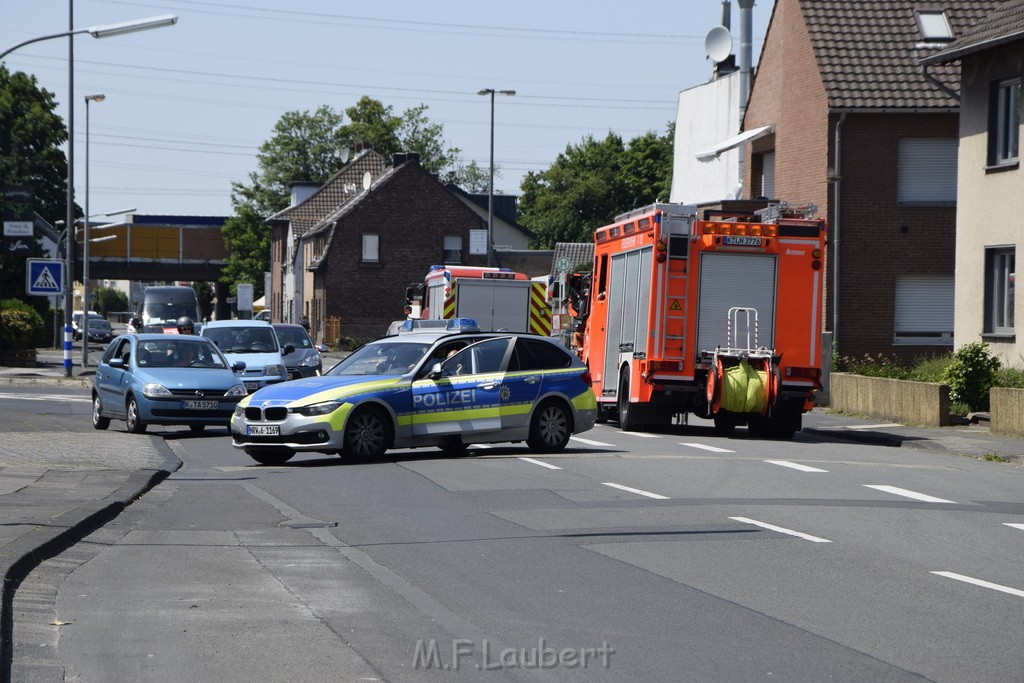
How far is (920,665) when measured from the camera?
667 cm

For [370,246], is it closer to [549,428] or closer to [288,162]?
[288,162]

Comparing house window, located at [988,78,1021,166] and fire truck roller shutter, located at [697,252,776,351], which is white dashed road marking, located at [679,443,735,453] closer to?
fire truck roller shutter, located at [697,252,776,351]

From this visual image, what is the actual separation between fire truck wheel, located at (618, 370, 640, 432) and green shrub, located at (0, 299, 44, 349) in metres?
29.2

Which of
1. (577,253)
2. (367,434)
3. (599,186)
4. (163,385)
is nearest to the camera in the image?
(367,434)

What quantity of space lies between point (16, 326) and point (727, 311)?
32405mm

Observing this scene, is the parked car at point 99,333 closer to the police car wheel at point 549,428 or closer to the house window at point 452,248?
the house window at point 452,248

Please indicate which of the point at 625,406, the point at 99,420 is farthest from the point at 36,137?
the point at 625,406

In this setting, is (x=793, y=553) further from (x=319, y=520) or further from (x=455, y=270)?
(x=455, y=270)

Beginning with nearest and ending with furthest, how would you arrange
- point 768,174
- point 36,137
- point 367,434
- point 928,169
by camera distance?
point 367,434, point 928,169, point 768,174, point 36,137

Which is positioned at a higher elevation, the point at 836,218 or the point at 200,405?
the point at 836,218

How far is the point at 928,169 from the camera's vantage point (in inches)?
1315

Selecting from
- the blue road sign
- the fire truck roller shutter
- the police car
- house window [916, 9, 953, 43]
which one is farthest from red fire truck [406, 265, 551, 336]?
the police car

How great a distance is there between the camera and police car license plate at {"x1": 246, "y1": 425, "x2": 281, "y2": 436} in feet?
55.1

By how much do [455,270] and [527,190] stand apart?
80.3m
